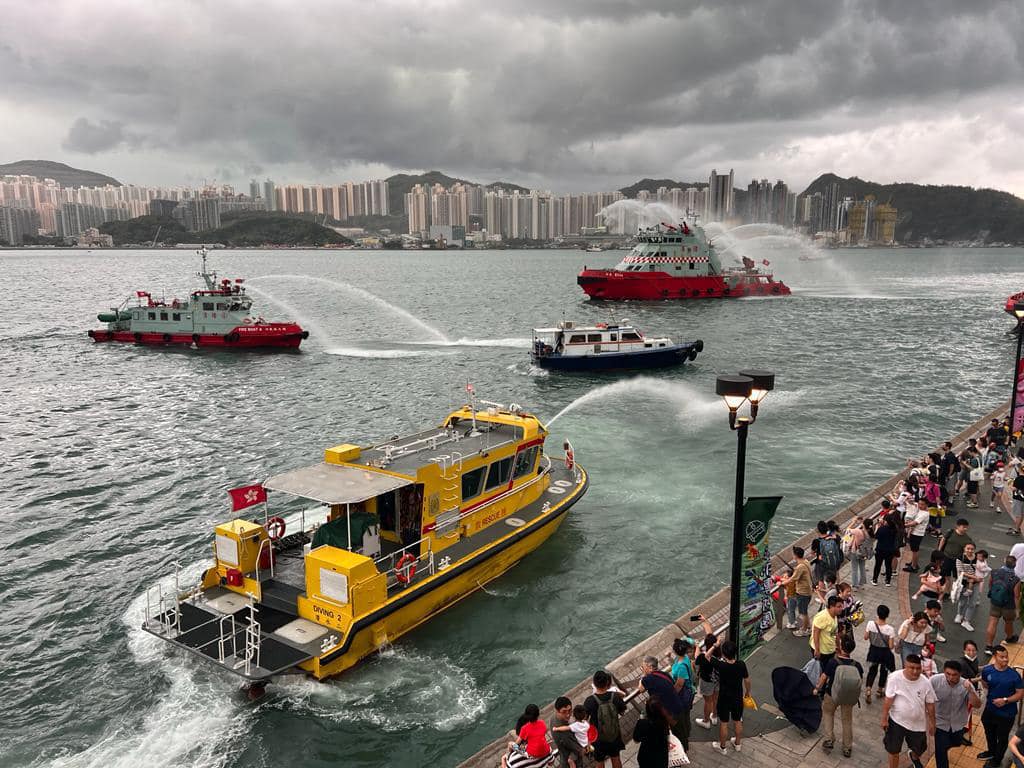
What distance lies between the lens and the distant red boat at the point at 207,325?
201 ft

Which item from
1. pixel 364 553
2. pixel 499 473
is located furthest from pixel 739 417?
pixel 499 473

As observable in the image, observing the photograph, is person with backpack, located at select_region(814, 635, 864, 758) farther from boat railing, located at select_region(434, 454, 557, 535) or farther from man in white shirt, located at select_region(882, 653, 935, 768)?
boat railing, located at select_region(434, 454, 557, 535)

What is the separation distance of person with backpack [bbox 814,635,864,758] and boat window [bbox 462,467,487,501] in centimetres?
977

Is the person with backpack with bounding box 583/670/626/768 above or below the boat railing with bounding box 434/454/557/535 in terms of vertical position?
above

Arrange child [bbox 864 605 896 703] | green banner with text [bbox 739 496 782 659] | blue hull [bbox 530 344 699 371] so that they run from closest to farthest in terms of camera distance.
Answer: child [bbox 864 605 896 703], green banner with text [bbox 739 496 782 659], blue hull [bbox 530 344 699 371]

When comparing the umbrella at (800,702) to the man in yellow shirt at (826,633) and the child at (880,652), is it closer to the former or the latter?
the man in yellow shirt at (826,633)

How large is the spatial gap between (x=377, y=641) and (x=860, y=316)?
3459 inches

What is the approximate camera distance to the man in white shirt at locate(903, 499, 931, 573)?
1585cm

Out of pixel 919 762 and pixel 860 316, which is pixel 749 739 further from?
pixel 860 316

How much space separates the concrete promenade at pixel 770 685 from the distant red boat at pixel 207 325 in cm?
5233

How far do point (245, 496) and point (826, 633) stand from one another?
40.4ft

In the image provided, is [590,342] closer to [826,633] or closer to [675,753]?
[826,633]

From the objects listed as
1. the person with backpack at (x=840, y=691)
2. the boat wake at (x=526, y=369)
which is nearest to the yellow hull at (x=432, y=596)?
the person with backpack at (x=840, y=691)

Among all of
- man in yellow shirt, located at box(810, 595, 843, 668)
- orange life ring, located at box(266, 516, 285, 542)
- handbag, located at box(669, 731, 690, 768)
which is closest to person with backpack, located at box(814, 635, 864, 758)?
man in yellow shirt, located at box(810, 595, 843, 668)
